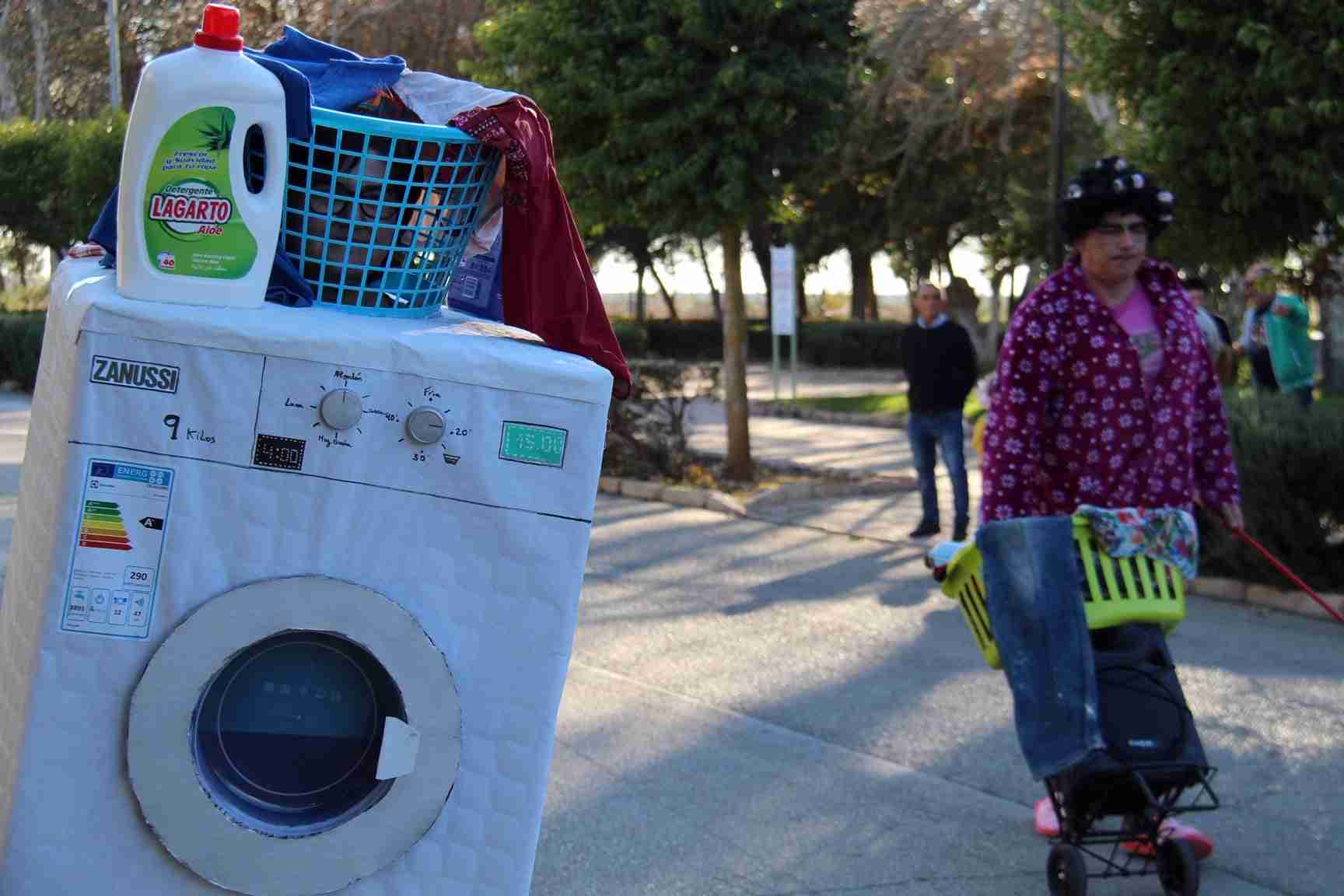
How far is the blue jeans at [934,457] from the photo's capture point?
10523 mm

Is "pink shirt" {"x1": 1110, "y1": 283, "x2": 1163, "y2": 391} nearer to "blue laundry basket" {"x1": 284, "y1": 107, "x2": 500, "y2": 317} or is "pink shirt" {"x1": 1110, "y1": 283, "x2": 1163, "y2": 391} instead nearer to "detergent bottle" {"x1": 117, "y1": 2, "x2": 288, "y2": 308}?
"blue laundry basket" {"x1": 284, "y1": 107, "x2": 500, "y2": 317}

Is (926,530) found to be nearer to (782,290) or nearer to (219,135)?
(219,135)

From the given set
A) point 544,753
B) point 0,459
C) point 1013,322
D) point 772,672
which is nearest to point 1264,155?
point 772,672

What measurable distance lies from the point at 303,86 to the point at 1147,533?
249cm

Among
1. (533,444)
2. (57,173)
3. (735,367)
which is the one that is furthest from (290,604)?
(57,173)

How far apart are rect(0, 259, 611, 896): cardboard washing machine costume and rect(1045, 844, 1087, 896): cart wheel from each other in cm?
174

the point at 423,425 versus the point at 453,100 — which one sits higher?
the point at 453,100

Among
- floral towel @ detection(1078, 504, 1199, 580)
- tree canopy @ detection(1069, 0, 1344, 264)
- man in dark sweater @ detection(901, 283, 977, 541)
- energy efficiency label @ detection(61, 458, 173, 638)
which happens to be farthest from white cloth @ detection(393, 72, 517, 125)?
man in dark sweater @ detection(901, 283, 977, 541)

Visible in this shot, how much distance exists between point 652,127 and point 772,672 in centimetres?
647

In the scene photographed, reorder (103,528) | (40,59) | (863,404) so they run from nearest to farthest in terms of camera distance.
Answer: (103,528)
(40,59)
(863,404)

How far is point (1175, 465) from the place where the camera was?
418 cm

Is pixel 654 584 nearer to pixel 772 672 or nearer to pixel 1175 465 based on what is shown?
pixel 772 672

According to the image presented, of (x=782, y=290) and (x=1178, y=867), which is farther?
(x=782, y=290)

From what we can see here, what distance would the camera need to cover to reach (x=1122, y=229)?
4145 millimetres
